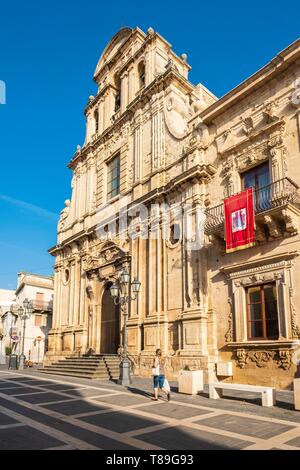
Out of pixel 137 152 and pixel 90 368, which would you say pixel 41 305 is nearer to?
pixel 90 368

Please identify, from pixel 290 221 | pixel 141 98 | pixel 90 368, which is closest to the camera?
pixel 290 221

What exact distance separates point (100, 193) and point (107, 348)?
10.3 meters

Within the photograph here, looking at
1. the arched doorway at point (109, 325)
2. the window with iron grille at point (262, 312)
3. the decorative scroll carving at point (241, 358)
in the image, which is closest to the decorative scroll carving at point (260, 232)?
the window with iron grille at point (262, 312)

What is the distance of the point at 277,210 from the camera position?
42.5 feet

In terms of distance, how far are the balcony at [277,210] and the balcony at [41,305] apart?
29.4 meters

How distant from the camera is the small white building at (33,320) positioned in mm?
36719

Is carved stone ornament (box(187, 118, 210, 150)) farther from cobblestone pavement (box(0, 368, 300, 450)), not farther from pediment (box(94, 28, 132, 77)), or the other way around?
pediment (box(94, 28, 132, 77))

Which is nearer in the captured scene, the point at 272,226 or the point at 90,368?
the point at 272,226

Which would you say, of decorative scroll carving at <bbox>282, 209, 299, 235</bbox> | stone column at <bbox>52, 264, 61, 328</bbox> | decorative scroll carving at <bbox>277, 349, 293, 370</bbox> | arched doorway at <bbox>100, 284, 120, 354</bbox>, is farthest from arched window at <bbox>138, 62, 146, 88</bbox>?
decorative scroll carving at <bbox>277, 349, 293, 370</bbox>

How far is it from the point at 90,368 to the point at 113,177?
1260cm

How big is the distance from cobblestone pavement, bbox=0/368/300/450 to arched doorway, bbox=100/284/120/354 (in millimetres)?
9874

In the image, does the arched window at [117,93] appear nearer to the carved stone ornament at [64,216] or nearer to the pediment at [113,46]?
the pediment at [113,46]

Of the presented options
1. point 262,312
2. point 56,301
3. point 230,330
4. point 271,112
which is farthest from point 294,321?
point 56,301
